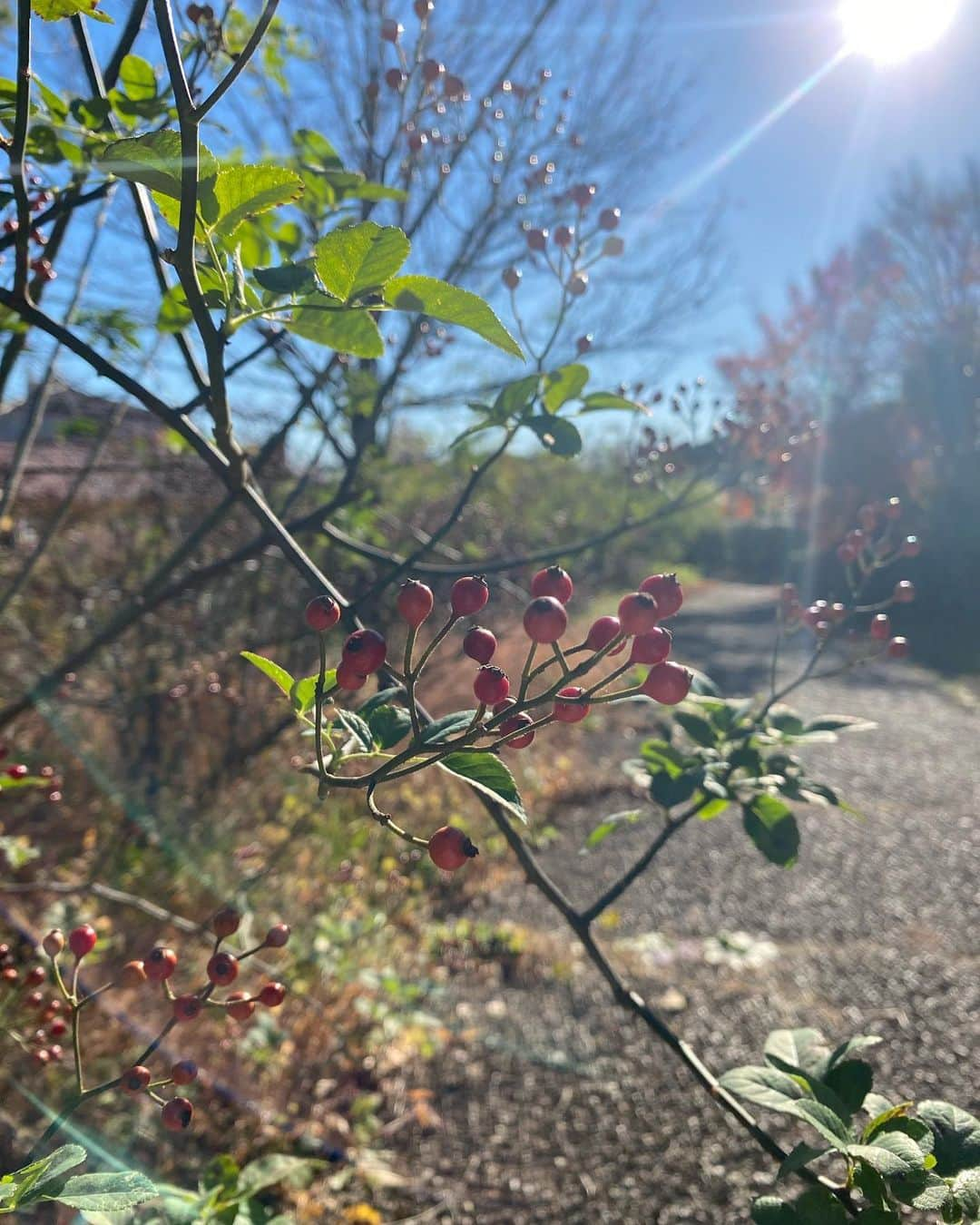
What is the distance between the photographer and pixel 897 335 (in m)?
14.1

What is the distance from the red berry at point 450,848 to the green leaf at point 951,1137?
Answer: 615mm

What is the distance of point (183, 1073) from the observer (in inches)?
33.4

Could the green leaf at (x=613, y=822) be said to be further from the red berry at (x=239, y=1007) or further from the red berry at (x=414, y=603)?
the red berry at (x=414, y=603)

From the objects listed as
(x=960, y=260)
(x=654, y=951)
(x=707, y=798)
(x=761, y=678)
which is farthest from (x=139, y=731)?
(x=960, y=260)

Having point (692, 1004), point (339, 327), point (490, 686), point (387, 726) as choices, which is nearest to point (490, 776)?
point (490, 686)

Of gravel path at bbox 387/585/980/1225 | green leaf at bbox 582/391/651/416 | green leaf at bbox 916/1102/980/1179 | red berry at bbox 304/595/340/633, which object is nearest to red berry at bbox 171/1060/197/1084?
red berry at bbox 304/595/340/633

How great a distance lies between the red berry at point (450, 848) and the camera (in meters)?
0.61

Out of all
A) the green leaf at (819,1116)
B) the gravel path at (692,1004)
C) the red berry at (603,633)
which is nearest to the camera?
the red berry at (603,633)

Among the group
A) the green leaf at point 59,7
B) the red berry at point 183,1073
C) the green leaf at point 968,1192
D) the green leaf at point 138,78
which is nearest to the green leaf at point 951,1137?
the green leaf at point 968,1192

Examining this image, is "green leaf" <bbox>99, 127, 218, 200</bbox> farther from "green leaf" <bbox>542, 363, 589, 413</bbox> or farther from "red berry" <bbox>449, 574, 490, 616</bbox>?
"green leaf" <bbox>542, 363, 589, 413</bbox>

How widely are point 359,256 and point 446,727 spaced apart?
396 mm

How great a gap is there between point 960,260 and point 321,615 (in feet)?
52.4

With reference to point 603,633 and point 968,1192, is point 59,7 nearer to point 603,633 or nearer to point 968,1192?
point 603,633

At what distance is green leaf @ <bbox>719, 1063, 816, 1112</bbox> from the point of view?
2.80 ft
